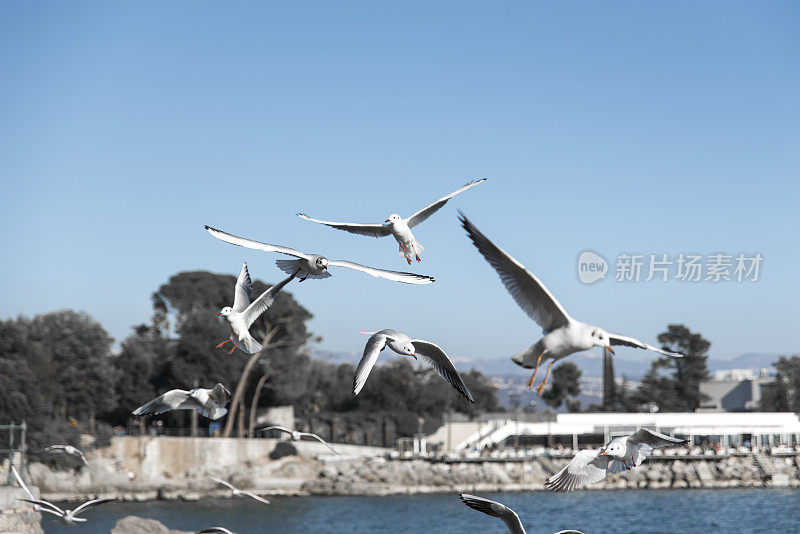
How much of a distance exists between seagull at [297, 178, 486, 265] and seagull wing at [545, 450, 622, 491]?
317 cm

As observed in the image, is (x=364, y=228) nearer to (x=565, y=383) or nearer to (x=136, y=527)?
(x=136, y=527)

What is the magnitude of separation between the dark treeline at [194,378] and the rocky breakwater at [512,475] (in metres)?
6.06

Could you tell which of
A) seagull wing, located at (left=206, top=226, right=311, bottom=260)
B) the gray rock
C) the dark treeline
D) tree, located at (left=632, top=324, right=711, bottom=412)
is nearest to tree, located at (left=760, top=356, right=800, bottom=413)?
tree, located at (left=632, top=324, right=711, bottom=412)

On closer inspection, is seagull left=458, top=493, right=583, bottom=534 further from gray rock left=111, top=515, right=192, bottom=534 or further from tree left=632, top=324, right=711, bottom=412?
tree left=632, top=324, right=711, bottom=412

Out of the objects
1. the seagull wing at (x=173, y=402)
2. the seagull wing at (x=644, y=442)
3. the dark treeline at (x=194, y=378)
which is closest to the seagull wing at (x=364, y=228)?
the seagull wing at (x=173, y=402)

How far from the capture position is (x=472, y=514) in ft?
164

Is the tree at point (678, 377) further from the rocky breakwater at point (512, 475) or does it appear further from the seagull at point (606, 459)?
the seagull at point (606, 459)

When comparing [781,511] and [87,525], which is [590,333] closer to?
[87,525]

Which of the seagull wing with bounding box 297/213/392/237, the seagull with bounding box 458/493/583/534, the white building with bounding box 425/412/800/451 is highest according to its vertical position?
the seagull wing with bounding box 297/213/392/237

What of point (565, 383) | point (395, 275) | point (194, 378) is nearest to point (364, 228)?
point (395, 275)

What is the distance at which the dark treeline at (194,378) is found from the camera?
5347cm

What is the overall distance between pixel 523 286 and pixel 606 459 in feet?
8.78

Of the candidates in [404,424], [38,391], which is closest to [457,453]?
[404,424]

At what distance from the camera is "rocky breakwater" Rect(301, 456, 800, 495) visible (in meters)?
58.2
